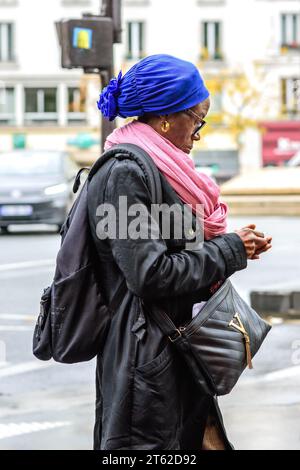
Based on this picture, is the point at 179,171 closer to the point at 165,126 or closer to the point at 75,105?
the point at 165,126

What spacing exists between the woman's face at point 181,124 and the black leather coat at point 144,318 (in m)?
0.18

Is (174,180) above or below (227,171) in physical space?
above

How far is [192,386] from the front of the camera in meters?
3.12

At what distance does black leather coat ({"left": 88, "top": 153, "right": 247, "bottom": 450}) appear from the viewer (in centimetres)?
297

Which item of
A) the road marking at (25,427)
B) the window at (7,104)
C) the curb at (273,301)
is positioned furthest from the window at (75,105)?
the road marking at (25,427)

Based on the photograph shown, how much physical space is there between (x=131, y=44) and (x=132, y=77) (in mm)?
54587

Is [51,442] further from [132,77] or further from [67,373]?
[132,77]

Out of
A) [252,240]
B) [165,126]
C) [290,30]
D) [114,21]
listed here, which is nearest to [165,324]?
[252,240]

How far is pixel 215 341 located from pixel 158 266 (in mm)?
275

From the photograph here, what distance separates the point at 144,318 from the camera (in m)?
3.03

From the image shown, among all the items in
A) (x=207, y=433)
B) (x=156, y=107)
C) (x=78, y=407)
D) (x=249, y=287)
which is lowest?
(x=249, y=287)

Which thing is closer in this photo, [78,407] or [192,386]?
[192,386]

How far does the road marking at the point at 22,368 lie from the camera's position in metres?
7.52
